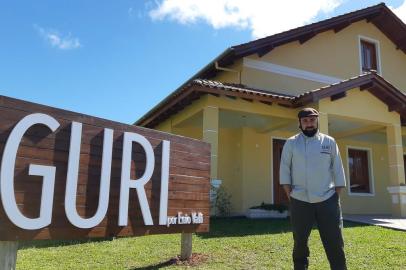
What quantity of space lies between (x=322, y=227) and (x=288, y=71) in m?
9.53

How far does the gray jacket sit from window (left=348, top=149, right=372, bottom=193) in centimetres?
1093

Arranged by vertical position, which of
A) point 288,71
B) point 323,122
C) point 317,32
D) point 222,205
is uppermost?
point 317,32

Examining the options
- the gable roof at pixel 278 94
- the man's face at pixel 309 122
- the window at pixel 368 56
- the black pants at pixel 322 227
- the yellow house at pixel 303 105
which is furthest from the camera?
the window at pixel 368 56

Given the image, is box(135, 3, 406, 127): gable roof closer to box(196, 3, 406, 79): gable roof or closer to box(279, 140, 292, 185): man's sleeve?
box(196, 3, 406, 79): gable roof

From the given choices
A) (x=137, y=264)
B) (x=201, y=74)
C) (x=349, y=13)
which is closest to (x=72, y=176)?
(x=137, y=264)

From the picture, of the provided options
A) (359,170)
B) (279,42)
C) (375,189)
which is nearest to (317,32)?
(279,42)

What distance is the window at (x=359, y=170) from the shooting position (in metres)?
14.5

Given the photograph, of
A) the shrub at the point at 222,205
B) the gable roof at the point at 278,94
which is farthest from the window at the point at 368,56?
the shrub at the point at 222,205

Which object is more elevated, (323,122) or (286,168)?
(323,122)

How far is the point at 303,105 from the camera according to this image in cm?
1067

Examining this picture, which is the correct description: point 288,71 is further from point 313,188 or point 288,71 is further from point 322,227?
point 322,227

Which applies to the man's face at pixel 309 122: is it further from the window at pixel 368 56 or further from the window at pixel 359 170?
the window at pixel 368 56

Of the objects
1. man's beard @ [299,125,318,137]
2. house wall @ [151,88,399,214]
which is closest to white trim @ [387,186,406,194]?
house wall @ [151,88,399,214]

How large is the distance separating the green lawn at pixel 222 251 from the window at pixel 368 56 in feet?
28.2
